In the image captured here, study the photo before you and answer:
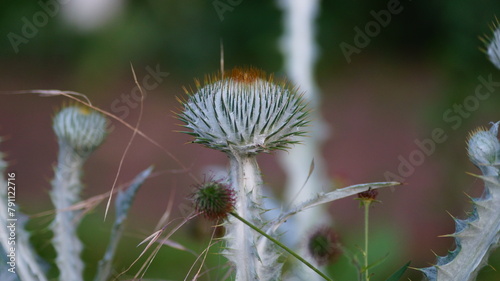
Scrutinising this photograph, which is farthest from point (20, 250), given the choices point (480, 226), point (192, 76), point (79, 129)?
point (192, 76)

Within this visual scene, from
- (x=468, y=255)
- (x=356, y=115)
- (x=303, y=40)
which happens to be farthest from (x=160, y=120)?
(x=468, y=255)

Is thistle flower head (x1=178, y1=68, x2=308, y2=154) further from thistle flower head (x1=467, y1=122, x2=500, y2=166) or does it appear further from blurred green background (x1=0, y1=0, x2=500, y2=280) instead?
blurred green background (x1=0, y1=0, x2=500, y2=280)

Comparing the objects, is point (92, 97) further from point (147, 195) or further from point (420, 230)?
point (420, 230)

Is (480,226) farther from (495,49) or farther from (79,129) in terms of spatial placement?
(79,129)

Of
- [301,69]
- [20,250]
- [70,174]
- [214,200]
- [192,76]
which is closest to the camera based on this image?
[214,200]

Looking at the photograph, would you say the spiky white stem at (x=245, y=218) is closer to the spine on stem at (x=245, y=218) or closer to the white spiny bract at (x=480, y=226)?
the spine on stem at (x=245, y=218)
